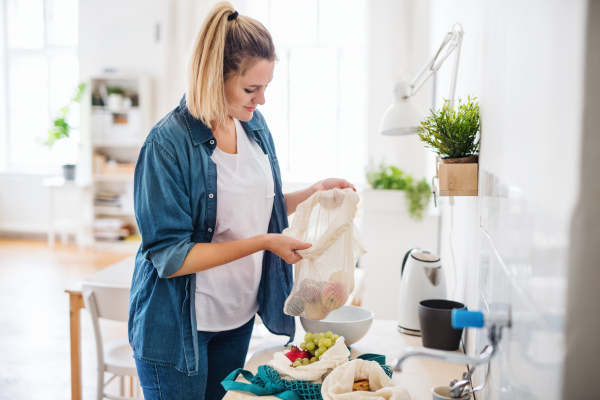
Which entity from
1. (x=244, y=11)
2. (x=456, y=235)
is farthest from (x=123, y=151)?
(x=456, y=235)

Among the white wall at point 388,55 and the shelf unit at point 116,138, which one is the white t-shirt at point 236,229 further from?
the shelf unit at point 116,138

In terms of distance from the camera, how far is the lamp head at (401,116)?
2092 mm

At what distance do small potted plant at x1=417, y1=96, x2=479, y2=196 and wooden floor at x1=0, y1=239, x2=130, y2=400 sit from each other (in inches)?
89.5

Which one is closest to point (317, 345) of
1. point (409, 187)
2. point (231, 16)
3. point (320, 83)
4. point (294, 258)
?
point (294, 258)

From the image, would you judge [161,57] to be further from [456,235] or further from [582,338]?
[582,338]

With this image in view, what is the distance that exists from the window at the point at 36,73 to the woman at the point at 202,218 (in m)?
6.01

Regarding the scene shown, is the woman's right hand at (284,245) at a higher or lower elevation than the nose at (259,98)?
lower

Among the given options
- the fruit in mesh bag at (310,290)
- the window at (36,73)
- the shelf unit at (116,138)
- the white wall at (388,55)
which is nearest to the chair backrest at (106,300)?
the fruit in mesh bag at (310,290)

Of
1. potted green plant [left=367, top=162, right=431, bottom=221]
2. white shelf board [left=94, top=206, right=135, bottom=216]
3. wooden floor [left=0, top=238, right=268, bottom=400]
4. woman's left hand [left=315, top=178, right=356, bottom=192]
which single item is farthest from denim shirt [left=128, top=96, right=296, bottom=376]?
white shelf board [left=94, top=206, right=135, bottom=216]

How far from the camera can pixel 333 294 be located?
1.31m

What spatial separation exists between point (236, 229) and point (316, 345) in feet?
1.15

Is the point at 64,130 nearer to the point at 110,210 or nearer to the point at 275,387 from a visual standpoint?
the point at 110,210

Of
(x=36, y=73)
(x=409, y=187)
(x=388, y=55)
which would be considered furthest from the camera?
(x=36, y=73)

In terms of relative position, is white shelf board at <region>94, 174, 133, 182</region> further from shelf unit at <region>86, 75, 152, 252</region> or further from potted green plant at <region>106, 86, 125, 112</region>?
potted green plant at <region>106, 86, 125, 112</region>
